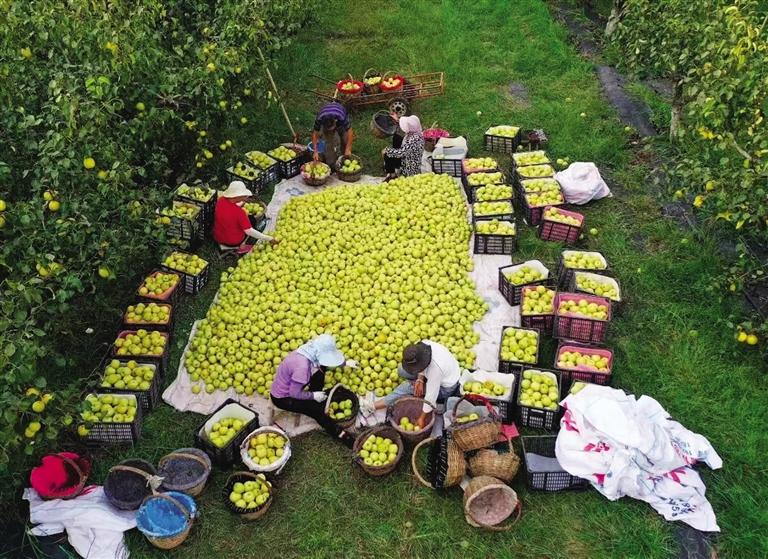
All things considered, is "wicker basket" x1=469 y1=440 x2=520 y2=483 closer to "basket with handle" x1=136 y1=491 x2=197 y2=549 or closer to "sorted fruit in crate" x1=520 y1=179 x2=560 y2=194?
"basket with handle" x1=136 y1=491 x2=197 y2=549

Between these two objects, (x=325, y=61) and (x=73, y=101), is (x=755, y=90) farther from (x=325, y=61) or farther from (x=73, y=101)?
(x=325, y=61)

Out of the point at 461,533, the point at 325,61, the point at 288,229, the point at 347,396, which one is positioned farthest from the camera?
the point at 325,61

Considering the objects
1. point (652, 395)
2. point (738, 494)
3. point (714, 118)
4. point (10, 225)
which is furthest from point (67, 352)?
point (714, 118)

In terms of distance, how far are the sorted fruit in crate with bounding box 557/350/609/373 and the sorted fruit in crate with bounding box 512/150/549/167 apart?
3748 millimetres

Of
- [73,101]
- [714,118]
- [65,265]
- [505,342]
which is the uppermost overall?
[73,101]

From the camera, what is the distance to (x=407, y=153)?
30.5ft

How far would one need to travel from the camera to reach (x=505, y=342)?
6668mm

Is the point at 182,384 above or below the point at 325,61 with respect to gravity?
below

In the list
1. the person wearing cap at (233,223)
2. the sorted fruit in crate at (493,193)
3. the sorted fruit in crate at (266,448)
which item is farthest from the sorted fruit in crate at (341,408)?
the sorted fruit in crate at (493,193)

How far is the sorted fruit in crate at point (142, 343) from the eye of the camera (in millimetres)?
6555

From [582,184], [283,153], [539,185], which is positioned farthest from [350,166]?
[582,184]

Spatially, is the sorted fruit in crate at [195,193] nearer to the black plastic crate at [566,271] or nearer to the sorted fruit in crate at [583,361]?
the black plastic crate at [566,271]

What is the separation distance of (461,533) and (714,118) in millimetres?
5016

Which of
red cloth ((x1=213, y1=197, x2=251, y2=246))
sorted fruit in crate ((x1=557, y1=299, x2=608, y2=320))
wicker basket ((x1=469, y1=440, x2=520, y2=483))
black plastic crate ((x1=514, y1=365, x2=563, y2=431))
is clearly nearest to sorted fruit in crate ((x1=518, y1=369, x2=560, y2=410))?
black plastic crate ((x1=514, y1=365, x2=563, y2=431))
